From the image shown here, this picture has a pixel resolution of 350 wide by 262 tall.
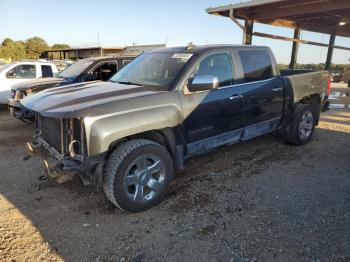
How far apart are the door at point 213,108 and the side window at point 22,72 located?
8.49m

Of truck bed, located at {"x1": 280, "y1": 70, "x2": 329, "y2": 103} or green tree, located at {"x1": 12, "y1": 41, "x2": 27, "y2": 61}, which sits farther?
green tree, located at {"x1": 12, "y1": 41, "x2": 27, "y2": 61}

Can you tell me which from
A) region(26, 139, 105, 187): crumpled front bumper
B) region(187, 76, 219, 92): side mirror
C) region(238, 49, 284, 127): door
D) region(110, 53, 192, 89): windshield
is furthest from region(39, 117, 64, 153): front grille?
region(238, 49, 284, 127): door

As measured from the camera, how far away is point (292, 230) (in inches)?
128

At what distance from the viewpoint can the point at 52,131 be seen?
359cm

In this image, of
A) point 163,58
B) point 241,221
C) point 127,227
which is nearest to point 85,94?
point 163,58

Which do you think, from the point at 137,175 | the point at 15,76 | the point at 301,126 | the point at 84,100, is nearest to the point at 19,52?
the point at 15,76

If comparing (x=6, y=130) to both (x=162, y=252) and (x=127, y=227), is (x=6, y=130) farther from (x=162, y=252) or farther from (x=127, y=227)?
(x=162, y=252)

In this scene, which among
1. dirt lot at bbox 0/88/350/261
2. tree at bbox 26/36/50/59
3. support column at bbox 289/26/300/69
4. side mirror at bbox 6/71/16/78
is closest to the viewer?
dirt lot at bbox 0/88/350/261

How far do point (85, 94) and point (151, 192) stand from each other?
143 centimetres

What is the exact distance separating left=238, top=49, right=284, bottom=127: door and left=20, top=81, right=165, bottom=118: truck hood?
162 centimetres

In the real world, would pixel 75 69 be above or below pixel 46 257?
above

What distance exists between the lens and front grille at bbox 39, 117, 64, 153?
3.44 m

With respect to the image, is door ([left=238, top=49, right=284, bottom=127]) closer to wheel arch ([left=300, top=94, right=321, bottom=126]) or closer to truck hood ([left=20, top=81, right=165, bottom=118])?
wheel arch ([left=300, top=94, right=321, bottom=126])

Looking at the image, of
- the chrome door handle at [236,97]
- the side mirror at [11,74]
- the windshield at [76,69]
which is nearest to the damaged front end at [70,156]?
the chrome door handle at [236,97]
